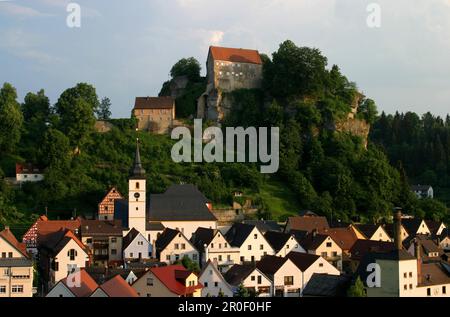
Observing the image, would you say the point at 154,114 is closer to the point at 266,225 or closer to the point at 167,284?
the point at 266,225

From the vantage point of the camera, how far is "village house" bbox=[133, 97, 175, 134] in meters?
62.8

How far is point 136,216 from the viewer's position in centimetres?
4288

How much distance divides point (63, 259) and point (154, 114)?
30505 millimetres

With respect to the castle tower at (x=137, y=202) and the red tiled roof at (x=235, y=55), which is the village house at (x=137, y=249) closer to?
the castle tower at (x=137, y=202)

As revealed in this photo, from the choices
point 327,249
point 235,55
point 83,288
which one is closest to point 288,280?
point 327,249

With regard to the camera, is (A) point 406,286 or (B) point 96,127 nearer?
(A) point 406,286

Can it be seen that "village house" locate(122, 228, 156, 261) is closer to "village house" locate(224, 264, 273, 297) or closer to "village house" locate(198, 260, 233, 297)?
"village house" locate(224, 264, 273, 297)

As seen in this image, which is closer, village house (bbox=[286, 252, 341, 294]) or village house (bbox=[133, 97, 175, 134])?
village house (bbox=[286, 252, 341, 294])

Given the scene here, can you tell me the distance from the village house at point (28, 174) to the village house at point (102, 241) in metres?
14.1

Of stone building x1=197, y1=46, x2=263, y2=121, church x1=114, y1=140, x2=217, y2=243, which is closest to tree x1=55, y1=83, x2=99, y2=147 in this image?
church x1=114, y1=140, x2=217, y2=243

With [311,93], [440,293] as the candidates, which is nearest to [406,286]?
[440,293]

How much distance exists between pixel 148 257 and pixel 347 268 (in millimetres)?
11846

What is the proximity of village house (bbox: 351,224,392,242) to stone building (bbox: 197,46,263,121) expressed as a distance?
21.3 meters
